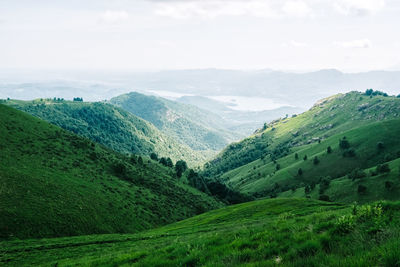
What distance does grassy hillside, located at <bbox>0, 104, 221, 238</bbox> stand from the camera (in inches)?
1869

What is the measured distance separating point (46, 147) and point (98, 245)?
6220 cm

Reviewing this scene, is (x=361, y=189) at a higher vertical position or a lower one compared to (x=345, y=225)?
lower

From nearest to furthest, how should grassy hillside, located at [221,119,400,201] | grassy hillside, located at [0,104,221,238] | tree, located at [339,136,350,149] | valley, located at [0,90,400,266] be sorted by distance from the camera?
valley, located at [0,90,400,266], grassy hillside, located at [0,104,221,238], grassy hillside, located at [221,119,400,201], tree, located at [339,136,350,149]

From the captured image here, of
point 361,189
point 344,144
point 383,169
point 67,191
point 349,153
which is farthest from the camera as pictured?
point 344,144

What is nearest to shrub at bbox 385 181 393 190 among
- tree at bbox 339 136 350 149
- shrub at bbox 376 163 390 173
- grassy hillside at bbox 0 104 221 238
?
shrub at bbox 376 163 390 173

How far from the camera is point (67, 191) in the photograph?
59.8 meters

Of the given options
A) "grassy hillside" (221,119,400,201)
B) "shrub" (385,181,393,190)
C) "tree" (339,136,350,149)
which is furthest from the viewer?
"tree" (339,136,350,149)

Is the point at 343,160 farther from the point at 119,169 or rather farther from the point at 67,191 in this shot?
the point at 67,191

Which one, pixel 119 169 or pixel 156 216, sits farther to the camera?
pixel 119 169

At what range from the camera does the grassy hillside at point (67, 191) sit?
156 feet

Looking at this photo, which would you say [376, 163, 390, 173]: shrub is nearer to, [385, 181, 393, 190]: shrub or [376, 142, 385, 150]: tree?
[385, 181, 393, 190]: shrub

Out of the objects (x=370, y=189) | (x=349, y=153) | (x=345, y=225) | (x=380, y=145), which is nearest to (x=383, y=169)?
(x=370, y=189)

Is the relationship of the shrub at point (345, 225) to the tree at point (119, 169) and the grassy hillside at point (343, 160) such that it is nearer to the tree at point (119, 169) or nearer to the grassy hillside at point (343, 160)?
the tree at point (119, 169)

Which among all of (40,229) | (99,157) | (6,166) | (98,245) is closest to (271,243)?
(98,245)
